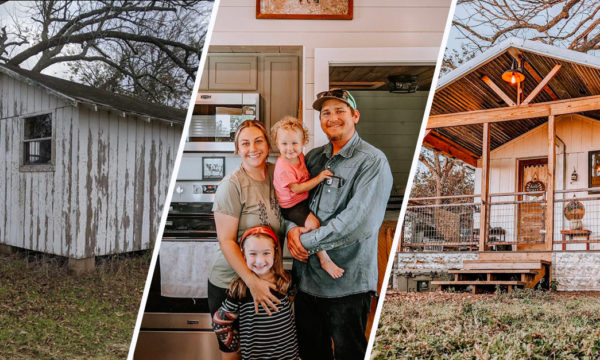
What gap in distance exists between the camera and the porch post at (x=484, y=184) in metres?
1.98

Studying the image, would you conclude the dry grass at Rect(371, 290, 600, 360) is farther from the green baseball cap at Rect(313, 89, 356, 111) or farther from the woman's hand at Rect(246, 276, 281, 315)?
the green baseball cap at Rect(313, 89, 356, 111)

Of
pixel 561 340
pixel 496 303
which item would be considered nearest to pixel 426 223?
pixel 496 303

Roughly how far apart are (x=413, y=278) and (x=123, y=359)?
201cm

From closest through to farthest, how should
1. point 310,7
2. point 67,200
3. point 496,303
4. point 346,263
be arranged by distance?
point 346,263
point 310,7
point 496,303
point 67,200

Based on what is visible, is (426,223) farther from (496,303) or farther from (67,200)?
(67,200)

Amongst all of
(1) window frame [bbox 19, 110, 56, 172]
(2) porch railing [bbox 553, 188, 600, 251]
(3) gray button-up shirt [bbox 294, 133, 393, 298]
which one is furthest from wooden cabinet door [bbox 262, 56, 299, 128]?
(1) window frame [bbox 19, 110, 56, 172]

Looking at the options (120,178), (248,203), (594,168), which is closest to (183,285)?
(248,203)

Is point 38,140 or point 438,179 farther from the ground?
point 38,140

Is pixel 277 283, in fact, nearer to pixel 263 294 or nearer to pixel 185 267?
pixel 263 294

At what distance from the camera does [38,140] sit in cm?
271

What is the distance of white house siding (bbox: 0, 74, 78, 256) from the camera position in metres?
2.68

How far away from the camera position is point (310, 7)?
6.29 ft

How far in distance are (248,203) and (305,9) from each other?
0.89 meters

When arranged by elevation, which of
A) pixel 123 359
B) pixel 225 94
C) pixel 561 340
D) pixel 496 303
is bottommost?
pixel 123 359
